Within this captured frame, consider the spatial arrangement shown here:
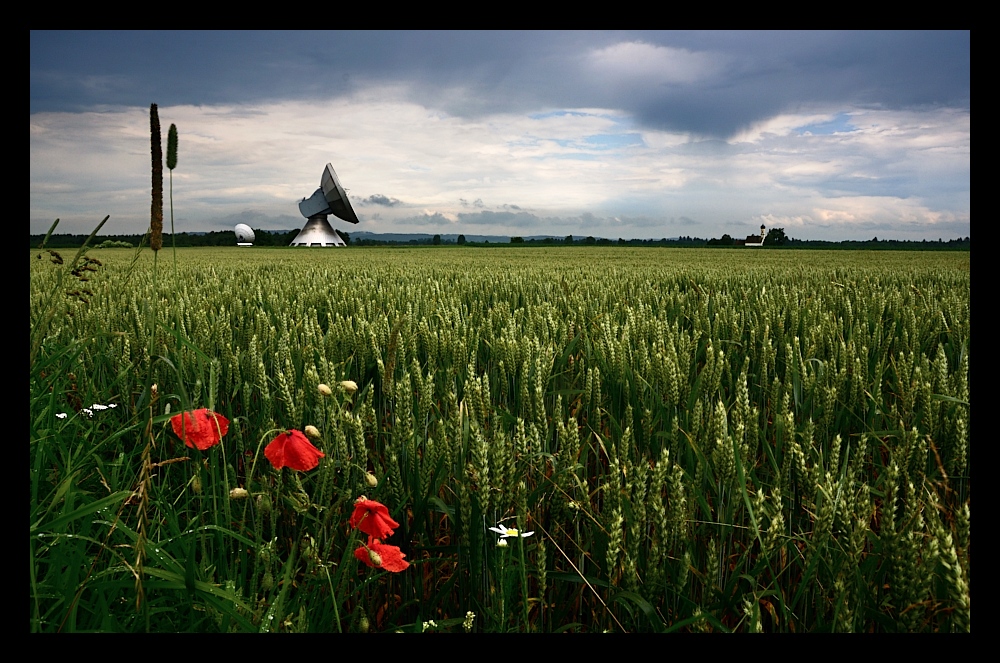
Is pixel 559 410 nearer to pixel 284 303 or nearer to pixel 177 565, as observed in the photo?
pixel 177 565

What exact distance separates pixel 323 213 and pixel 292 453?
54279 mm

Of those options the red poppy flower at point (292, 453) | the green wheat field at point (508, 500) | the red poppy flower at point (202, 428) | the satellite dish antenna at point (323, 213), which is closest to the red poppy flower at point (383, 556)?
the green wheat field at point (508, 500)

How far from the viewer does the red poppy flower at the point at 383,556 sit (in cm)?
100

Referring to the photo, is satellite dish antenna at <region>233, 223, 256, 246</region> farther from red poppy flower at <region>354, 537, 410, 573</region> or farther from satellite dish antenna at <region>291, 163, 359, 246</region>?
red poppy flower at <region>354, 537, 410, 573</region>

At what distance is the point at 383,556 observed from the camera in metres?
1.04

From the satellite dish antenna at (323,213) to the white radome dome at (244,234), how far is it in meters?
6.18

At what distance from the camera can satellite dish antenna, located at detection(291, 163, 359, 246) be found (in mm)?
44812

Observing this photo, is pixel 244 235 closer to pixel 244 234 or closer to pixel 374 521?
pixel 244 234

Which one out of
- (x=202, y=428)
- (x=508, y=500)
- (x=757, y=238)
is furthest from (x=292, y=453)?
(x=757, y=238)

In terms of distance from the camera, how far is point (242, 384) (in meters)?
1.97
